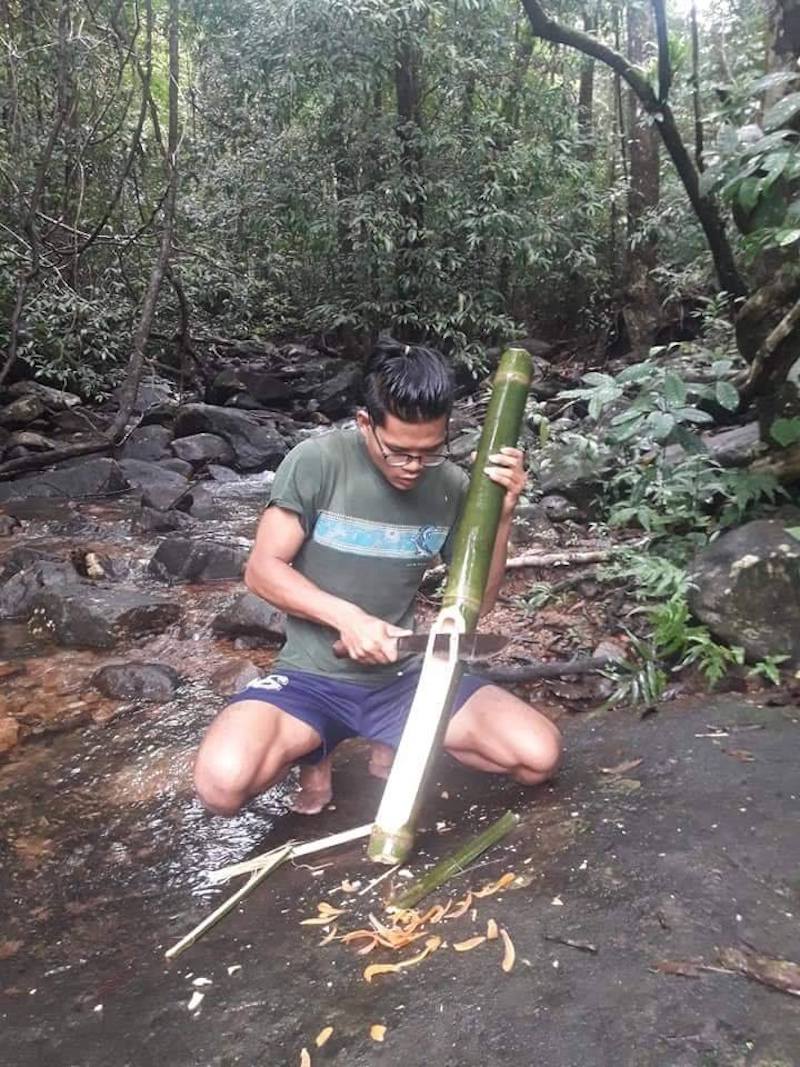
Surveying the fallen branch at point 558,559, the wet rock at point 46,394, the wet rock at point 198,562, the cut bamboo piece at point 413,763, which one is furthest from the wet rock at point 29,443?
the cut bamboo piece at point 413,763

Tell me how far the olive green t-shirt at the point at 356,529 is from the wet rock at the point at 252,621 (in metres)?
1.77

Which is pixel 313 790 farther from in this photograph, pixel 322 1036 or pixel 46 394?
pixel 46 394

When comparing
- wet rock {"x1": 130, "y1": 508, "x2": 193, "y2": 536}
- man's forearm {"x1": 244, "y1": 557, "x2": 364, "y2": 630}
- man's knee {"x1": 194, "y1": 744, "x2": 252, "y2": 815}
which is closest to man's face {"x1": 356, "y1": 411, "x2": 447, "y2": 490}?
man's forearm {"x1": 244, "y1": 557, "x2": 364, "y2": 630}

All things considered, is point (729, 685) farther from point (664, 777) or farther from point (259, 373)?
point (259, 373)

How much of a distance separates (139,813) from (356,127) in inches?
368

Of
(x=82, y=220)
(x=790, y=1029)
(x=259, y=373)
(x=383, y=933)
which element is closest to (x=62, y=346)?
(x=82, y=220)

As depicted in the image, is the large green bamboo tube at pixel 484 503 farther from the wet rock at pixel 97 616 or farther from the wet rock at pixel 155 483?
the wet rock at pixel 155 483

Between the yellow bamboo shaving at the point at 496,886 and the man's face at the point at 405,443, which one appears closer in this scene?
the yellow bamboo shaving at the point at 496,886

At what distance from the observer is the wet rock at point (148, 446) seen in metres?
9.57

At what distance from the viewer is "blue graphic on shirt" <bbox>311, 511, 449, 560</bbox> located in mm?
2541

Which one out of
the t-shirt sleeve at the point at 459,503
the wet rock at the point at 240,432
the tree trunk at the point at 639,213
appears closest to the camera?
the t-shirt sleeve at the point at 459,503

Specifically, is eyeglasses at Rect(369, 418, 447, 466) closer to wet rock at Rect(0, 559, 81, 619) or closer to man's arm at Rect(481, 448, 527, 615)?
man's arm at Rect(481, 448, 527, 615)

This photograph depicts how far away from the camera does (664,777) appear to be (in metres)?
2.49

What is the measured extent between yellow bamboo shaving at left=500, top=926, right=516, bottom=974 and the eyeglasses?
1.20 metres
